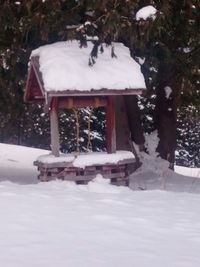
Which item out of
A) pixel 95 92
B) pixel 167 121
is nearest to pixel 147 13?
pixel 95 92

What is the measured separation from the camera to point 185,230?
20.2 ft

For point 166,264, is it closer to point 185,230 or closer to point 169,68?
point 185,230

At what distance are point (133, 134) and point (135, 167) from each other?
30.3 inches

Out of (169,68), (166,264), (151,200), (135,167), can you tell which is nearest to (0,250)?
(166,264)

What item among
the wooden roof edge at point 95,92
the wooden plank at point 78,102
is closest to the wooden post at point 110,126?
the wooden plank at point 78,102

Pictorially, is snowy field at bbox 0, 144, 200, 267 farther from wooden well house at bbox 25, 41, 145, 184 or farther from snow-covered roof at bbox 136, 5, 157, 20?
snow-covered roof at bbox 136, 5, 157, 20

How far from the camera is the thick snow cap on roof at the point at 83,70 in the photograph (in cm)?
856

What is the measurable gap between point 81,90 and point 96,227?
9.96ft

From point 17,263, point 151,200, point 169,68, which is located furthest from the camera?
point 169,68

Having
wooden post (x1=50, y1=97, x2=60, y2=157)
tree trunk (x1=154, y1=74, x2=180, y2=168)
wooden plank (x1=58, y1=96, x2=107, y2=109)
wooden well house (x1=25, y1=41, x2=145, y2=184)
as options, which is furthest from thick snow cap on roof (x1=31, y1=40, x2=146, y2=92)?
tree trunk (x1=154, y1=74, x2=180, y2=168)

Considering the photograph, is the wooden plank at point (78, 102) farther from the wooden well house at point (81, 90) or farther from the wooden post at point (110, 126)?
the wooden post at point (110, 126)

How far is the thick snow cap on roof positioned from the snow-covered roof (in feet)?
1.97

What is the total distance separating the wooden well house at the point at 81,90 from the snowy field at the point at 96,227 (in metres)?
0.31

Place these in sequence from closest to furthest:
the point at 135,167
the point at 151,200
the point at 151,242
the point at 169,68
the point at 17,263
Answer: the point at 17,263 < the point at 151,242 < the point at 151,200 < the point at 169,68 < the point at 135,167
